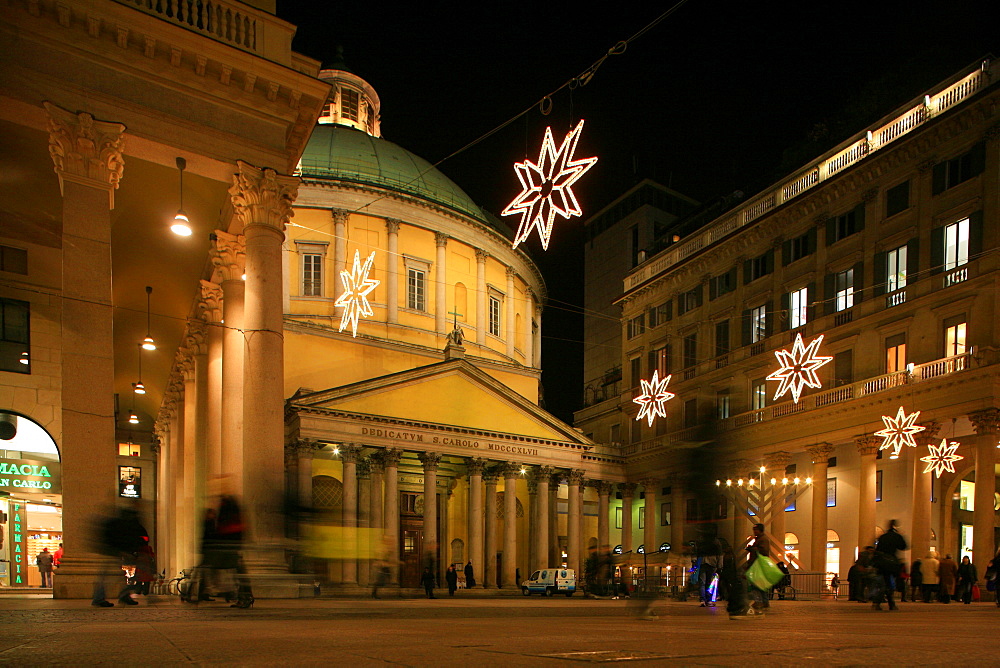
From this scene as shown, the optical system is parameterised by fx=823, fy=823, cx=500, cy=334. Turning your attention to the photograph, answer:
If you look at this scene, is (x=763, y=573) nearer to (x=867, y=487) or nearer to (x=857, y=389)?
(x=867, y=487)

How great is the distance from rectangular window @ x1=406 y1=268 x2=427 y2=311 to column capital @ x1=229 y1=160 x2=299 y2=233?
32.3 m

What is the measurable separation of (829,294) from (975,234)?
6.98 m

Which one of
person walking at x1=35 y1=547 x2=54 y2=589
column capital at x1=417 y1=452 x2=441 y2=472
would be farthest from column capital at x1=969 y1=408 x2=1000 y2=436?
person walking at x1=35 y1=547 x2=54 y2=589

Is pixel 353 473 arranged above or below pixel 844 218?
below

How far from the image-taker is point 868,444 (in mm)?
32344

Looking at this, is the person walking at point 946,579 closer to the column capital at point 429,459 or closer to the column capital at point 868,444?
the column capital at point 868,444

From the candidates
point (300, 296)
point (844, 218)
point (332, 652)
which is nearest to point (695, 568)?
point (844, 218)

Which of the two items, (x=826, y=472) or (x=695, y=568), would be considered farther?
(x=826, y=472)

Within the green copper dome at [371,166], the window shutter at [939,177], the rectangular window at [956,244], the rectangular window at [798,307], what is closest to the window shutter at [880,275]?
the rectangular window at [956,244]

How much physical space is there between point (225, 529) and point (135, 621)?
417cm

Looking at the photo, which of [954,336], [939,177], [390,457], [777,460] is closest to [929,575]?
[954,336]

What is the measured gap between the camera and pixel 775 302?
1518 inches

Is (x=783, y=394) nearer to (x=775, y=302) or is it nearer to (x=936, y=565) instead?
(x=775, y=302)

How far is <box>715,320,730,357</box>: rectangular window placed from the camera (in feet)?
135
